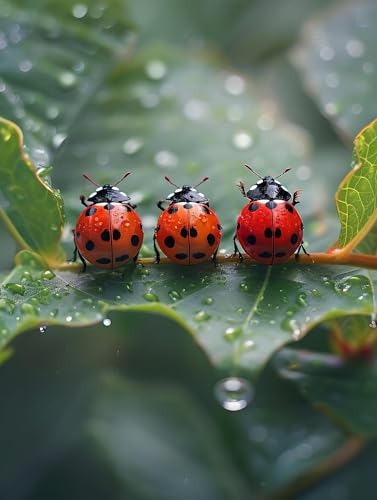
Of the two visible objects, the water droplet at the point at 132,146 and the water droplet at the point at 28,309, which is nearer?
the water droplet at the point at 28,309

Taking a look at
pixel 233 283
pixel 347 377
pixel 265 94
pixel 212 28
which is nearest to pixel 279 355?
pixel 347 377

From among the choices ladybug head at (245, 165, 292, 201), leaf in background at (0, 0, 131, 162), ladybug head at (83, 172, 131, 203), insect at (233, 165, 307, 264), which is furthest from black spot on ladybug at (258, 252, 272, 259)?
leaf in background at (0, 0, 131, 162)

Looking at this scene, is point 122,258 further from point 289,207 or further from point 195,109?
point 195,109

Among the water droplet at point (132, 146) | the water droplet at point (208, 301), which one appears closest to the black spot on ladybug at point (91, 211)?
the water droplet at point (208, 301)

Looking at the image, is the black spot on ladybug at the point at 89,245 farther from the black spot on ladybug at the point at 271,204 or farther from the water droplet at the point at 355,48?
the water droplet at the point at 355,48

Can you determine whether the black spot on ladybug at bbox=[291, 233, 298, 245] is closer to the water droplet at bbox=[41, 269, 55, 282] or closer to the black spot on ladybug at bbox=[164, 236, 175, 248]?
the black spot on ladybug at bbox=[164, 236, 175, 248]

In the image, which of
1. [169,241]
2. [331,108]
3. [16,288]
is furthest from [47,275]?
[331,108]

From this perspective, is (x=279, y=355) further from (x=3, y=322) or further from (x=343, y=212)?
(x=3, y=322)
